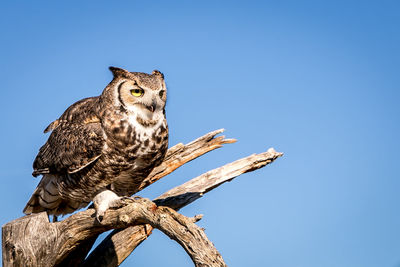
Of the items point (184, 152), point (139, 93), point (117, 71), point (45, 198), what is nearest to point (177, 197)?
point (184, 152)

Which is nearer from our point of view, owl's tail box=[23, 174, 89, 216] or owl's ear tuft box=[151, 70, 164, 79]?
owl's ear tuft box=[151, 70, 164, 79]

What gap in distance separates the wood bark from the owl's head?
→ 2.43ft

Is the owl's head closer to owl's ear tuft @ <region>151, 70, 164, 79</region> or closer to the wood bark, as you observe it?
owl's ear tuft @ <region>151, 70, 164, 79</region>

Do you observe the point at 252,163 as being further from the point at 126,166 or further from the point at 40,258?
the point at 40,258

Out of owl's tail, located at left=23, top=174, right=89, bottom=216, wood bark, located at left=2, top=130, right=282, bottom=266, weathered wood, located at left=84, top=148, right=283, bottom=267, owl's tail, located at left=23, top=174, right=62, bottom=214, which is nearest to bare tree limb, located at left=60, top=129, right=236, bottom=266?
wood bark, located at left=2, top=130, right=282, bottom=266

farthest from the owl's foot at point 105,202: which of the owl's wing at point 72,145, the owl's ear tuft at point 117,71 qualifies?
the owl's ear tuft at point 117,71

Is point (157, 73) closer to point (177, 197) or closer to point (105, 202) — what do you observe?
point (105, 202)

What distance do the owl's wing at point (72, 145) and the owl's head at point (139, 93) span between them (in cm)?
29

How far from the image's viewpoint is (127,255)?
4.61m

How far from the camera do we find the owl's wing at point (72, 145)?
3791 millimetres

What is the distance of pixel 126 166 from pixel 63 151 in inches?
22.3

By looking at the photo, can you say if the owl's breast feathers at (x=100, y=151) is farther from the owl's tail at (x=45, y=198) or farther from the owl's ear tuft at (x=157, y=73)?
the owl's ear tuft at (x=157, y=73)

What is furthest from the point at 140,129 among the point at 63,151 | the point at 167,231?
the point at 167,231

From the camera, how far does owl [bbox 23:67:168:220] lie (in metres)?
3.74
